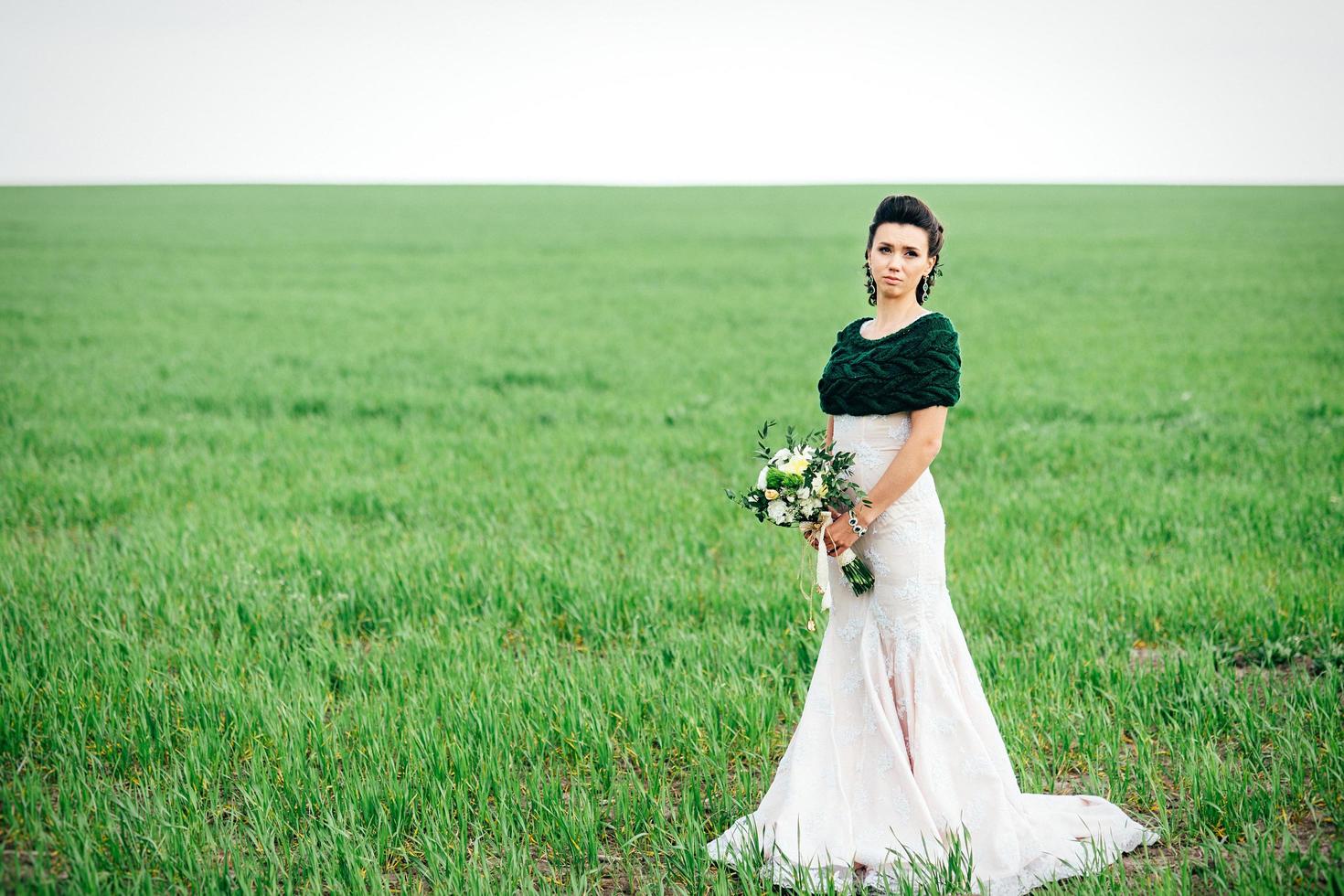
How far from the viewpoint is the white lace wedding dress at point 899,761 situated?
11.5 feet

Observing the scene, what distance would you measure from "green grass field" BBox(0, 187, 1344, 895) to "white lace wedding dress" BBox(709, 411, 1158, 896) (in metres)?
0.25

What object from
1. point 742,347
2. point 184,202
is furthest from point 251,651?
point 184,202

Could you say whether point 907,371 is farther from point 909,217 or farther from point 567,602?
point 567,602

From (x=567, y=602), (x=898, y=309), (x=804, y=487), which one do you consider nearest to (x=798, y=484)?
(x=804, y=487)

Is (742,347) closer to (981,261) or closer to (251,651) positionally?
(251,651)

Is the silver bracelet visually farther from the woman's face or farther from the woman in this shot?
the woman's face

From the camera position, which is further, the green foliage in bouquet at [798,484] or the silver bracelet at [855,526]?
the silver bracelet at [855,526]

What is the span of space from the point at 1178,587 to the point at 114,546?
278 inches

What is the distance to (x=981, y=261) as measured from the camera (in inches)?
1215

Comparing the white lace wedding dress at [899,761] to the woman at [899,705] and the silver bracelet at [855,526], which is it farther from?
the silver bracelet at [855,526]

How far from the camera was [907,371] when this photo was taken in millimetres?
3469

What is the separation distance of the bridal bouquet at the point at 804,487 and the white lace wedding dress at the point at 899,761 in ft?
0.52

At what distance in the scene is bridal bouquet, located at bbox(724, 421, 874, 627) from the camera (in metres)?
3.42

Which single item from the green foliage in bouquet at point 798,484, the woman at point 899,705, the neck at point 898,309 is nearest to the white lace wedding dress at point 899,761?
the woman at point 899,705
